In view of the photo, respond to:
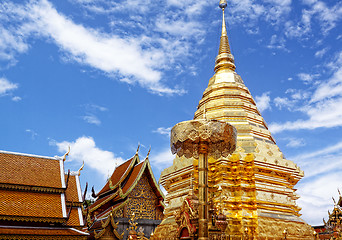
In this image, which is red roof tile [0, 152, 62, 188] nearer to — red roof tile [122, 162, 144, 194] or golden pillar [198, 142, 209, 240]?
red roof tile [122, 162, 144, 194]

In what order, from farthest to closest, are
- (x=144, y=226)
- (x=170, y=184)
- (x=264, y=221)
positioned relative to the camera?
(x=144, y=226) → (x=170, y=184) → (x=264, y=221)

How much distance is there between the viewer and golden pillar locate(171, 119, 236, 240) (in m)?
6.03

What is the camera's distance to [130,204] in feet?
49.9

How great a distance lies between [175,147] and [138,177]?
8.79 meters

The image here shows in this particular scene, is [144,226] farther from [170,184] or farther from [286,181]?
[286,181]

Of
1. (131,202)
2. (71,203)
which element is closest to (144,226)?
(131,202)

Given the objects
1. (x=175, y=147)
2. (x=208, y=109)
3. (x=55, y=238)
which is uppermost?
(x=208, y=109)

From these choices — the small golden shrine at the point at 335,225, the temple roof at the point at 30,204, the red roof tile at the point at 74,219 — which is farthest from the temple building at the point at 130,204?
the small golden shrine at the point at 335,225

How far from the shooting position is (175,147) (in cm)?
707

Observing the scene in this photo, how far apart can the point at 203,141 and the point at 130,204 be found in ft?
31.5

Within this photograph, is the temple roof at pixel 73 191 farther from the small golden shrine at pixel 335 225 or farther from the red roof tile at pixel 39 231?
the small golden shrine at pixel 335 225

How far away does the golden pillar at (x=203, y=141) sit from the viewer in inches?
237

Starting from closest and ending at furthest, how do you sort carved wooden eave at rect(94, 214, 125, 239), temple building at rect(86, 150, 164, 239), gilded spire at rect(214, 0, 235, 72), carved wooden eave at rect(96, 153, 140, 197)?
carved wooden eave at rect(94, 214, 125, 239) → gilded spire at rect(214, 0, 235, 72) → temple building at rect(86, 150, 164, 239) → carved wooden eave at rect(96, 153, 140, 197)

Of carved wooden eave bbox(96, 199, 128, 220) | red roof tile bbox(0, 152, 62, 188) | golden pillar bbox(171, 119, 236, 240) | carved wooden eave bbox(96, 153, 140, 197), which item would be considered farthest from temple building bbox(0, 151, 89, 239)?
golden pillar bbox(171, 119, 236, 240)
